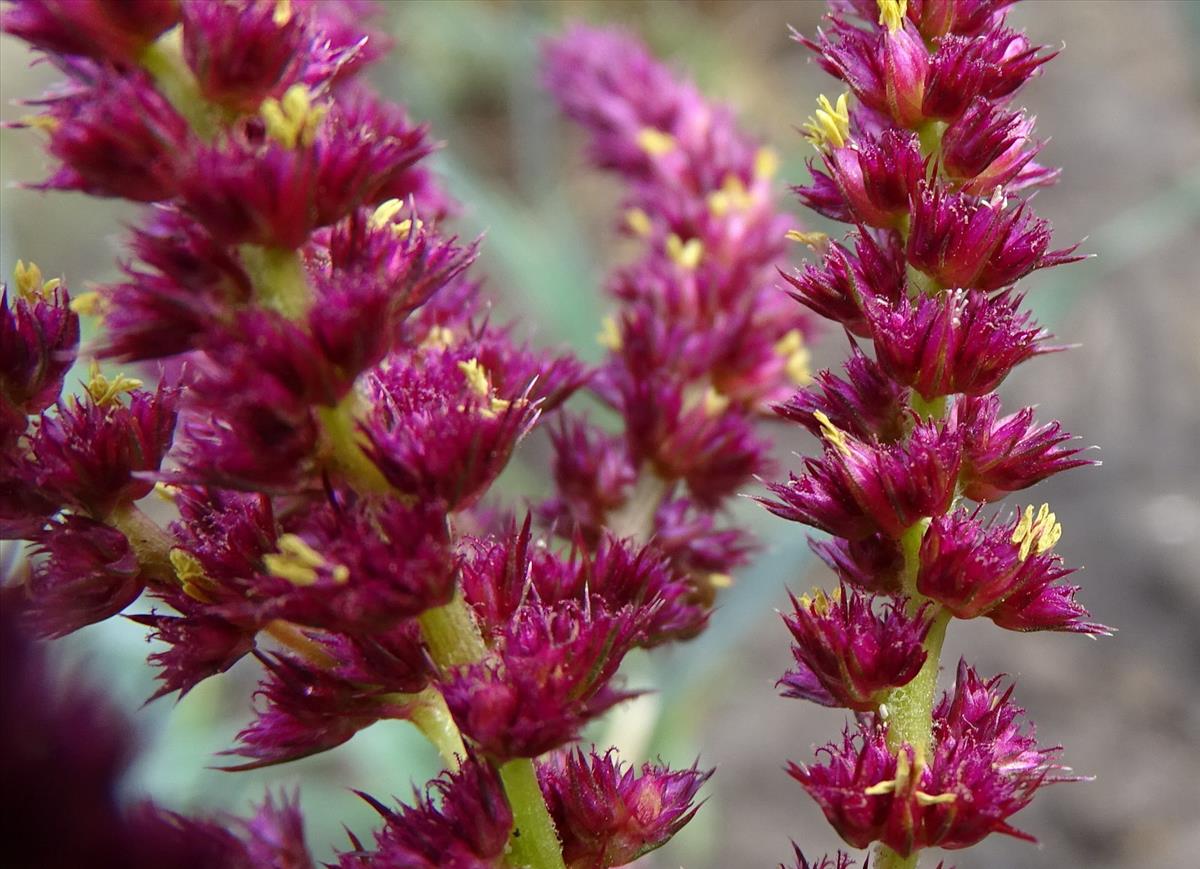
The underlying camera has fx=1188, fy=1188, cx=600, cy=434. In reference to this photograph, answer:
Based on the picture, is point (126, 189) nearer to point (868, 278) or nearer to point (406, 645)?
point (406, 645)

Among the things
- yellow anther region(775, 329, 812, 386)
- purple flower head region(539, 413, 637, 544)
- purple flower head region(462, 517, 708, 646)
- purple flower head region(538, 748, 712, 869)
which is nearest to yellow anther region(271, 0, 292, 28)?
purple flower head region(462, 517, 708, 646)

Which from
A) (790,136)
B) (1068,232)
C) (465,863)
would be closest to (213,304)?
(465,863)

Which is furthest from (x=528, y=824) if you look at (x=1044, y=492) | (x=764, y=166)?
(x=1044, y=492)

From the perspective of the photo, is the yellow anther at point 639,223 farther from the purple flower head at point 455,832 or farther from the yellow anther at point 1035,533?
the purple flower head at point 455,832

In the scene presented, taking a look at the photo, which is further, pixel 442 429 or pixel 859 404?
pixel 859 404

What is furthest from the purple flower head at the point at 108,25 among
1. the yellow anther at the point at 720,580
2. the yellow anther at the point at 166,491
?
the yellow anther at the point at 720,580

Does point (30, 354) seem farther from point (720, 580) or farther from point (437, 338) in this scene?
point (720, 580)

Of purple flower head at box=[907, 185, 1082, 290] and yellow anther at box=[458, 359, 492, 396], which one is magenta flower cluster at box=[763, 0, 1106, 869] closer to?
purple flower head at box=[907, 185, 1082, 290]
